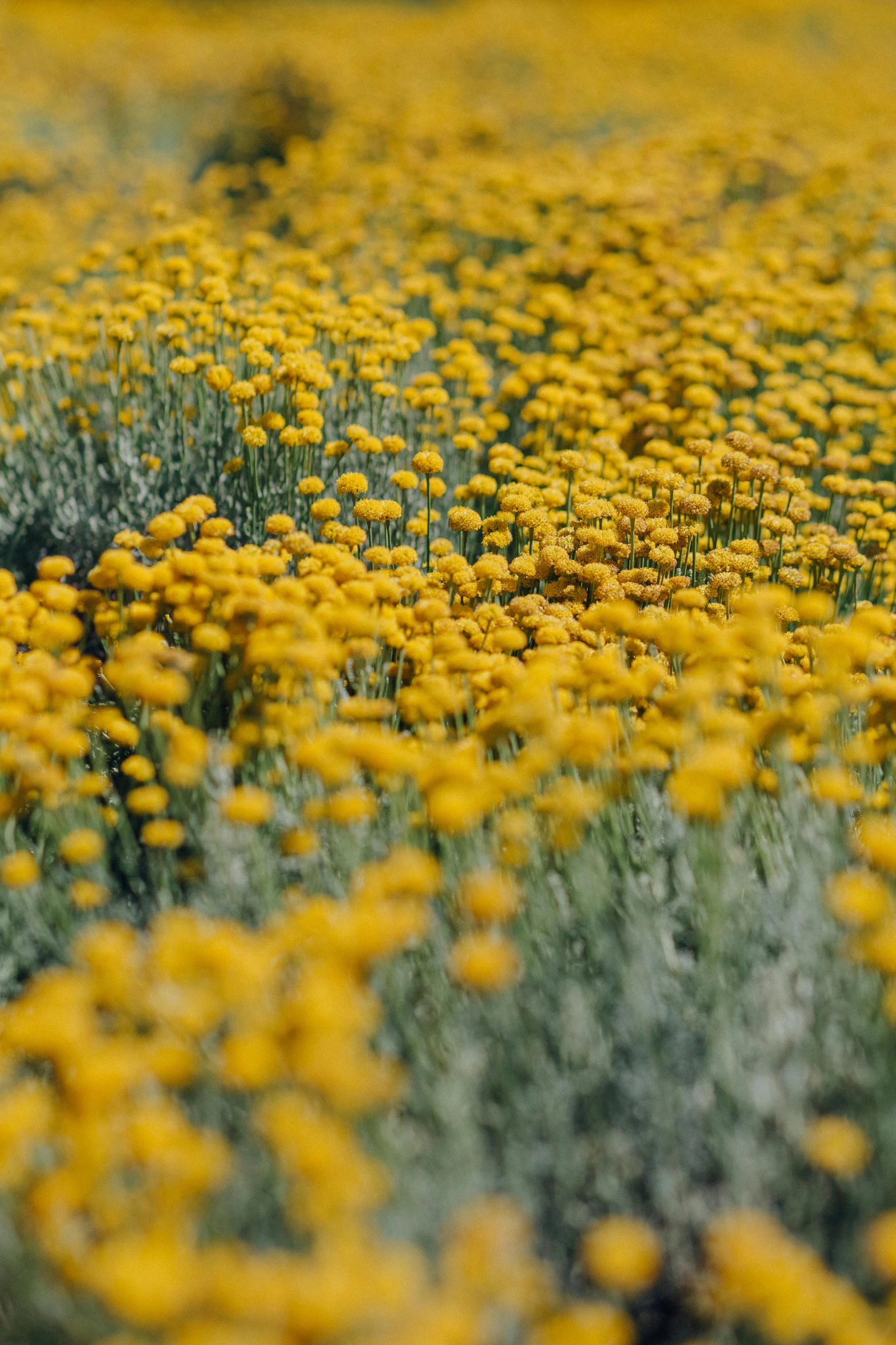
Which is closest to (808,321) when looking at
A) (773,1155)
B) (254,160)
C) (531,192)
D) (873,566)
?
(873,566)

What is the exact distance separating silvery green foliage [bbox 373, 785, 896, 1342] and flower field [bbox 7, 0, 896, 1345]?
1cm

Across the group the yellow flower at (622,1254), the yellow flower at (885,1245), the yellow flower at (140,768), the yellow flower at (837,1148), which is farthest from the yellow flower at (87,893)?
the yellow flower at (885,1245)

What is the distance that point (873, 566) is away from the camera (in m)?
4.38

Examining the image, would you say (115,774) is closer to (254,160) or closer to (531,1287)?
(531,1287)

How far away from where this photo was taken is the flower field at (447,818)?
5.65 ft

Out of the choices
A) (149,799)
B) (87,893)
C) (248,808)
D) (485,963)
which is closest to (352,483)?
(149,799)

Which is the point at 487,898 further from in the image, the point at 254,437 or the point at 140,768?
the point at 254,437

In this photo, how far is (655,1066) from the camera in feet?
7.04

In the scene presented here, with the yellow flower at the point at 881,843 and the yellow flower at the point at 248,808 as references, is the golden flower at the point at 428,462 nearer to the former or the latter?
the yellow flower at the point at 248,808

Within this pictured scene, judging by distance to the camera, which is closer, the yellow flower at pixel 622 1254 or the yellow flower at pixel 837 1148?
the yellow flower at pixel 622 1254

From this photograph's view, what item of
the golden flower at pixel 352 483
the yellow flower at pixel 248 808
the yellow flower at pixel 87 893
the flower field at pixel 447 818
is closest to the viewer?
the flower field at pixel 447 818

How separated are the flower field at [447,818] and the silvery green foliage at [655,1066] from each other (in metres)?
0.01

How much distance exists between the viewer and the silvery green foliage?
200 cm

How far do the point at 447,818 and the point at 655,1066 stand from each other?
0.70 metres
